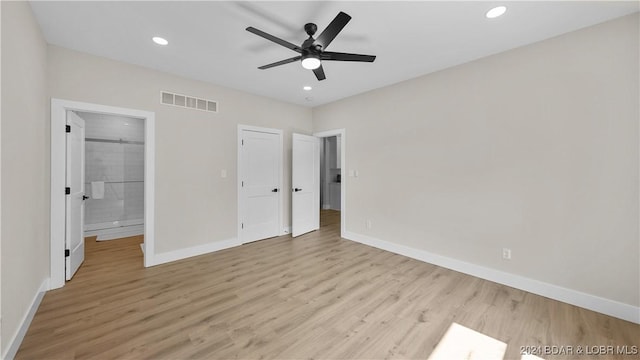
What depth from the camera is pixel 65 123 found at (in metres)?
2.78

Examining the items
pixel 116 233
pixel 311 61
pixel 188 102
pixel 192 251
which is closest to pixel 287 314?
pixel 192 251

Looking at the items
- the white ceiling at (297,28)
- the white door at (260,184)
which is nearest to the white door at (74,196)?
the white ceiling at (297,28)

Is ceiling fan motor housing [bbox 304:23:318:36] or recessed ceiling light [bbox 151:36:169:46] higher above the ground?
recessed ceiling light [bbox 151:36:169:46]

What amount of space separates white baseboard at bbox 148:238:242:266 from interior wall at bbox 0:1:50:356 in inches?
42.1

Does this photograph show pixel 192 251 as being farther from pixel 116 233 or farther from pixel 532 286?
pixel 532 286

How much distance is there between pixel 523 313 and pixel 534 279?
2.01ft

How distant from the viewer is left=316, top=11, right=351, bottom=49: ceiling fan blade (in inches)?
70.6

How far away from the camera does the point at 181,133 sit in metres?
3.59

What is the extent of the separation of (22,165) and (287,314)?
8.49 ft

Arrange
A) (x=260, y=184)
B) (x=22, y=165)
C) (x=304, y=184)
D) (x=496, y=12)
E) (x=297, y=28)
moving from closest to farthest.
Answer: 1. (x=22, y=165)
2. (x=496, y=12)
3. (x=297, y=28)
4. (x=260, y=184)
5. (x=304, y=184)

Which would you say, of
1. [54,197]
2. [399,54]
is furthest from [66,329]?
[399,54]

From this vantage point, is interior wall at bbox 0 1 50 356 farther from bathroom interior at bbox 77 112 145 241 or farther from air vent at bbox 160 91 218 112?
bathroom interior at bbox 77 112 145 241

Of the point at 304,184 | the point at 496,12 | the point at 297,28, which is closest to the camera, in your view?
the point at 496,12

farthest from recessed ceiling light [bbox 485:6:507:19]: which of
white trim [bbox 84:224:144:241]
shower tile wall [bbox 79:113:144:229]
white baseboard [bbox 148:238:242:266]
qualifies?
shower tile wall [bbox 79:113:144:229]
